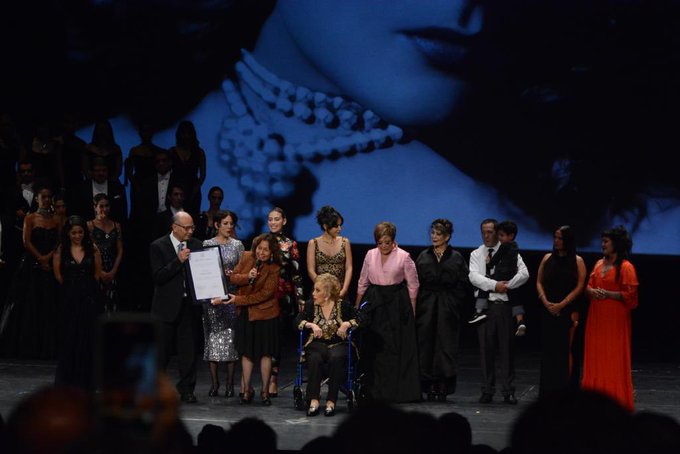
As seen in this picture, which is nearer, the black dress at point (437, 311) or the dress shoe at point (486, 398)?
the dress shoe at point (486, 398)

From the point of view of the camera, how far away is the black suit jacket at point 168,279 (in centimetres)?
780

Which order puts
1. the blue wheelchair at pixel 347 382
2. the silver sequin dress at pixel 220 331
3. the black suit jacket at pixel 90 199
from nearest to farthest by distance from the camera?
the blue wheelchair at pixel 347 382, the silver sequin dress at pixel 220 331, the black suit jacket at pixel 90 199

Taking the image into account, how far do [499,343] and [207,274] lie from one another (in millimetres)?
2262

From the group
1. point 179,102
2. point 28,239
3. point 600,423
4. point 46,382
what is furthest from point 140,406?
point 179,102

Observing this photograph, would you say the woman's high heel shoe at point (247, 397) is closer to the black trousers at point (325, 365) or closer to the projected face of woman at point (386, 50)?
the black trousers at point (325, 365)

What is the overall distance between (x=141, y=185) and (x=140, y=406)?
29.7 ft

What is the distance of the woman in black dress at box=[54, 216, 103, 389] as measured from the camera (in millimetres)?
7566

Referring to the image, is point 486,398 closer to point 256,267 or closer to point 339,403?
point 339,403

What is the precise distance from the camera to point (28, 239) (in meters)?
9.78

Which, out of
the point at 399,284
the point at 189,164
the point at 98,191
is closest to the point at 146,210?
the point at 98,191

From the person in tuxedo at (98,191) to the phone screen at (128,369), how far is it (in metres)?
8.69

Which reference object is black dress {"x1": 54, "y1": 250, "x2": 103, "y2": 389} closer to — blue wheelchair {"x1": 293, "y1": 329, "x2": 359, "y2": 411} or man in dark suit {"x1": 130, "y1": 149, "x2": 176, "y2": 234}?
blue wheelchair {"x1": 293, "y1": 329, "x2": 359, "y2": 411}

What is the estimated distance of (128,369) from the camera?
4.96ft

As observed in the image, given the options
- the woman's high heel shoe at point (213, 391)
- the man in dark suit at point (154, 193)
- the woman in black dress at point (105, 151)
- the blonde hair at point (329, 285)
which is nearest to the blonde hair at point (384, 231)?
the blonde hair at point (329, 285)
